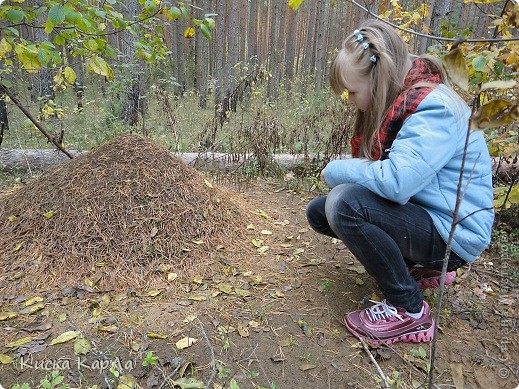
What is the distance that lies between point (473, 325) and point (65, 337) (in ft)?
6.66

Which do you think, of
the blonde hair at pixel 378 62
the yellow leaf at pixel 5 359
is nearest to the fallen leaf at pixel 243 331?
the yellow leaf at pixel 5 359

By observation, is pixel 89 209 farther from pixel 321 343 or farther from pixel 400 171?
pixel 400 171

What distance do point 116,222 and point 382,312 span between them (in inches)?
65.8

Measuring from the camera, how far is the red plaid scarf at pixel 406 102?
1722 mm

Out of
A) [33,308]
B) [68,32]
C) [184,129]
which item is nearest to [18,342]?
[33,308]

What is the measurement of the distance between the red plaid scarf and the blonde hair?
0.10ft

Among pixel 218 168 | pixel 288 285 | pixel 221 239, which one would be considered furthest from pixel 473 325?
pixel 218 168

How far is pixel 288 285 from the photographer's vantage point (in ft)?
7.63

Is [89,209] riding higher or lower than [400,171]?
lower

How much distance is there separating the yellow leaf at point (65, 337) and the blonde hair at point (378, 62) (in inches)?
66.0

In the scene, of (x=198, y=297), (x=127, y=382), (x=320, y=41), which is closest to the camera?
(x=127, y=382)

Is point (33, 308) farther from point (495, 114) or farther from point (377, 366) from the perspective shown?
point (495, 114)

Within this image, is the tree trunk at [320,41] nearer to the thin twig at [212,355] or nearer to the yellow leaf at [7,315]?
the thin twig at [212,355]

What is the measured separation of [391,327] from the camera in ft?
6.22
